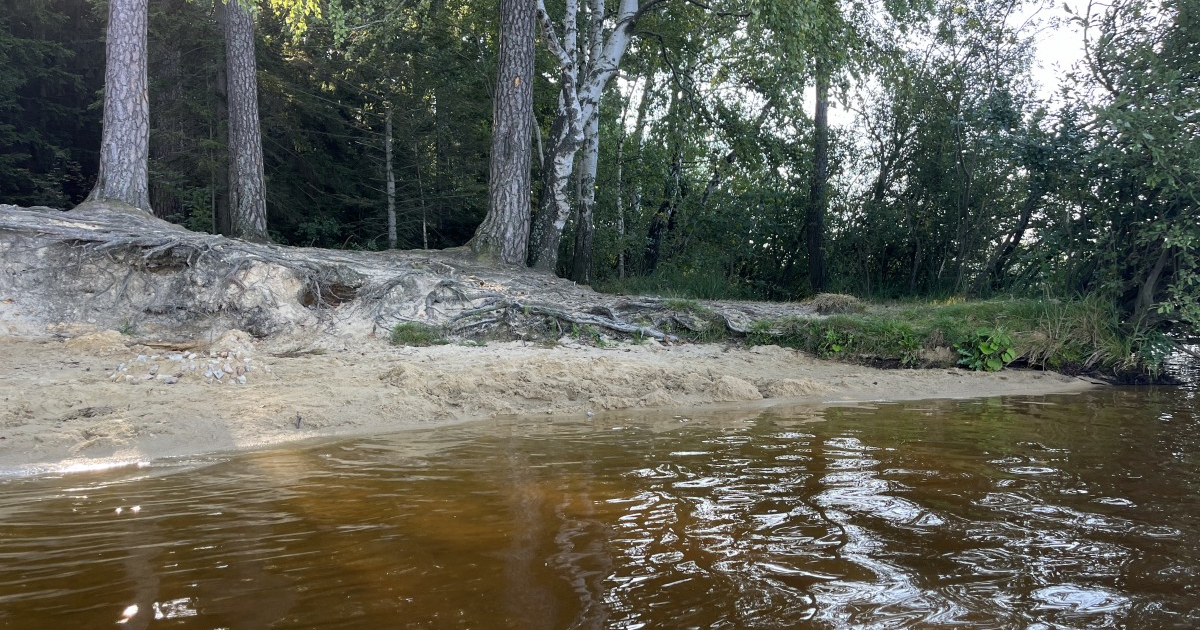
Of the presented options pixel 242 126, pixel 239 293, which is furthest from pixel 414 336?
pixel 242 126

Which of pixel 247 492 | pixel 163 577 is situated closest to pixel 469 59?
pixel 247 492

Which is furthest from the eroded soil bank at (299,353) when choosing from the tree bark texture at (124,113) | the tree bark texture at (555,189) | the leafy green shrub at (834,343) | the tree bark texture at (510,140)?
the tree bark texture at (555,189)

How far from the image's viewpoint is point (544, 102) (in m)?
15.8

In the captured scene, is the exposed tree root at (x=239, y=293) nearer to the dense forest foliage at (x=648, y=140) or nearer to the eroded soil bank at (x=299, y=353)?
the eroded soil bank at (x=299, y=353)

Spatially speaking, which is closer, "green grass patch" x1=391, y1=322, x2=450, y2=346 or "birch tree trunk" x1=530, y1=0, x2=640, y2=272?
"green grass patch" x1=391, y1=322, x2=450, y2=346

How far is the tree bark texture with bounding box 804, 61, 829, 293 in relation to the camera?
14617mm

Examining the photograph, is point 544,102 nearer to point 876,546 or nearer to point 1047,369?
point 1047,369

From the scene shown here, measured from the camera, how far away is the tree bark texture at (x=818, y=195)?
1462 cm

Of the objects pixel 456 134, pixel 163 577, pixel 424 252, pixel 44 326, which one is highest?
pixel 456 134

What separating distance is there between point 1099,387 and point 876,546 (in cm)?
687

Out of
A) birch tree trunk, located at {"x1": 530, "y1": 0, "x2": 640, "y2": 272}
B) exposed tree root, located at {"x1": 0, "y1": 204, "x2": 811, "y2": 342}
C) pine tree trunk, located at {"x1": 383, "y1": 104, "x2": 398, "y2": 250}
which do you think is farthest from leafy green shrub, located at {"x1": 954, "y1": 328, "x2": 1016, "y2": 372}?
pine tree trunk, located at {"x1": 383, "y1": 104, "x2": 398, "y2": 250}

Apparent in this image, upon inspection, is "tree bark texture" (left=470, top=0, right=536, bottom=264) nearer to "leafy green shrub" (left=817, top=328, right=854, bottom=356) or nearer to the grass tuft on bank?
the grass tuft on bank

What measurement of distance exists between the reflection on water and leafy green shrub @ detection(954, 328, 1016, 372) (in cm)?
324

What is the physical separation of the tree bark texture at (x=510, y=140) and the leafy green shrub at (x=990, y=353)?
21.2ft
